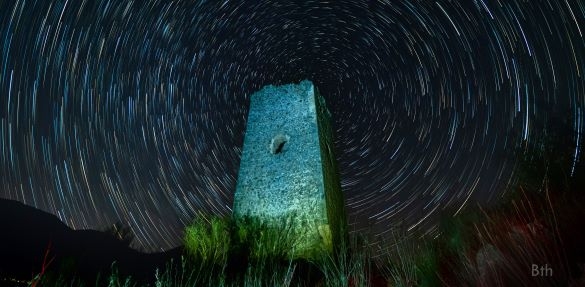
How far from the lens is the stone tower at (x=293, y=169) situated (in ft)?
29.6

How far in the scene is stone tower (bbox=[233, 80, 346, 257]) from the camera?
901cm

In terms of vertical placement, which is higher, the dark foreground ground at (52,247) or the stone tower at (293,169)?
the stone tower at (293,169)

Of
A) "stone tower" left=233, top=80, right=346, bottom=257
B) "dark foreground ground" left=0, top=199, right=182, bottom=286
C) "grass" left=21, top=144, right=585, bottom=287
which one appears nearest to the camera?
"grass" left=21, top=144, right=585, bottom=287

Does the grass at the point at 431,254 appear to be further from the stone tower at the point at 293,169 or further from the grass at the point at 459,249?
the stone tower at the point at 293,169

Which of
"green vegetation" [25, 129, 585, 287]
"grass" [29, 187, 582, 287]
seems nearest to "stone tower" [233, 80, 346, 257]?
"green vegetation" [25, 129, 585, 287]

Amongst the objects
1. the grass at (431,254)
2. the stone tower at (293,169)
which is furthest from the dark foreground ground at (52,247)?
the stone tower at (293,169)

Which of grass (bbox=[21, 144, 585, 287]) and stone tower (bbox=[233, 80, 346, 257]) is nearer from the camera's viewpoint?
grass (bbox=[21, 144, 585, 287])

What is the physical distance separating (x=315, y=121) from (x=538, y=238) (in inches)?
347

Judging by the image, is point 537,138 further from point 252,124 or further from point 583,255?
point 252,124

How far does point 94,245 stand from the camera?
1591 cm

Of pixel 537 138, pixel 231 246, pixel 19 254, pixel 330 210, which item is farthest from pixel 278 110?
pixel 19 254

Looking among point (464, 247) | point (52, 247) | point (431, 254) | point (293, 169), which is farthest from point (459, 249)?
point (52, 247)

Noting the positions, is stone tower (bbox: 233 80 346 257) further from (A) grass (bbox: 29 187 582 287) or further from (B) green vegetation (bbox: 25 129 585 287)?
(A) grass (bbox: 29 187 582 287)

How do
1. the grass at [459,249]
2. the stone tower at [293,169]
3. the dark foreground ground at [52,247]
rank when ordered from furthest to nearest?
1. the dark foreground ground at [52,247]
2. the stone tower at [293,169]
3. the grass at [459,249]
